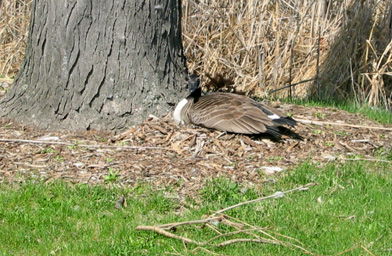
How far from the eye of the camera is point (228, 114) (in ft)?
21.6

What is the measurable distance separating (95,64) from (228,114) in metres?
1.70

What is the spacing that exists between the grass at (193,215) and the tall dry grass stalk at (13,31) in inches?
238

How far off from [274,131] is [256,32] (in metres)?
4.34

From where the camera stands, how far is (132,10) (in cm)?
661

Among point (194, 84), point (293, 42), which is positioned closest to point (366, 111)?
point (293, 42)

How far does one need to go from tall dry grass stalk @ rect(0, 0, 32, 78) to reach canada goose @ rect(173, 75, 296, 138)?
5287 mm

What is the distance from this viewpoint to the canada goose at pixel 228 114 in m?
6.43

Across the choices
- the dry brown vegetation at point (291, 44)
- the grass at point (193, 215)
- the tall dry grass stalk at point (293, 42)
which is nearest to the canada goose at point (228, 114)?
the grass at point (193, 215)

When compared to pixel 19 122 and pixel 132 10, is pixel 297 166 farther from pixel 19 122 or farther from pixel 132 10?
pixel 19 122

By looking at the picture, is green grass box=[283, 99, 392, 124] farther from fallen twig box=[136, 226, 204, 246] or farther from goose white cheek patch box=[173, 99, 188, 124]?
fallen twig box=[136, 226, 204, 246]

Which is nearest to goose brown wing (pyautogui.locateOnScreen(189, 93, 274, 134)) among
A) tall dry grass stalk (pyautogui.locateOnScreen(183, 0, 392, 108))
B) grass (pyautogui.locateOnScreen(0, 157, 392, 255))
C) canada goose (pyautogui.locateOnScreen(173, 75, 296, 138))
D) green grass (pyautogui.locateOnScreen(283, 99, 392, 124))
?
canada goose (pyautogui.locateOnScreen(173, 75, 296, 138))

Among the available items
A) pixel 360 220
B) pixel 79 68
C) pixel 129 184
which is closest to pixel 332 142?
pixel 360 220

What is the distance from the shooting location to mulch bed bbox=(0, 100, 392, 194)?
5.72 meters

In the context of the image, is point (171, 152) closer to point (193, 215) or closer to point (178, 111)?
point (178, 111)
